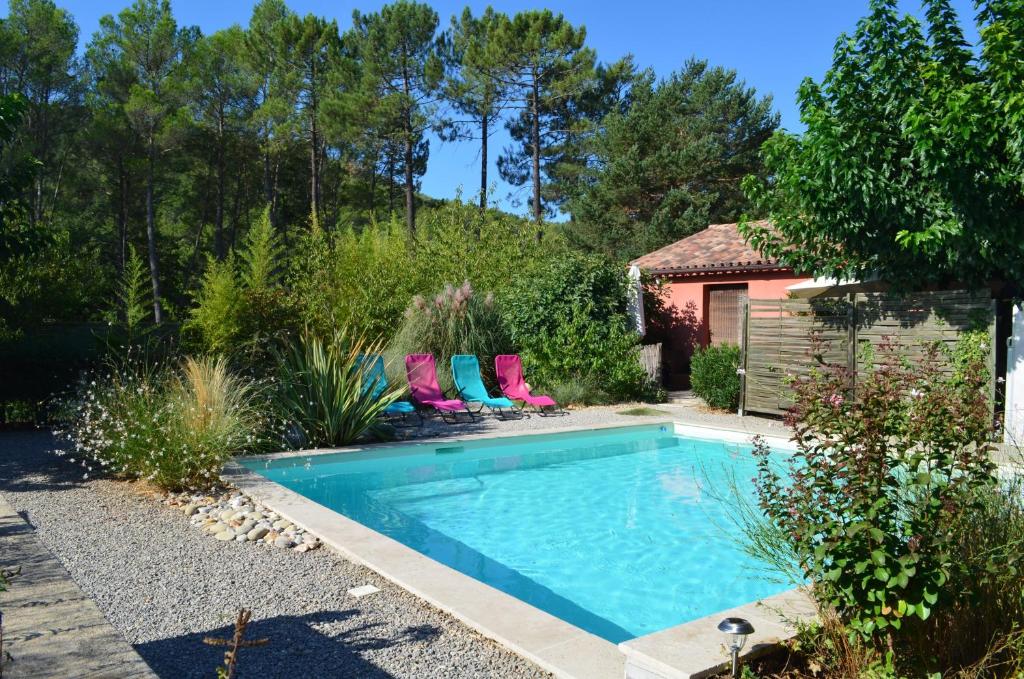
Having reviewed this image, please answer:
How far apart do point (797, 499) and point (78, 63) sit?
34.4 m

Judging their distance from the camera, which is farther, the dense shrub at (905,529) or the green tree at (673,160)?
the green tree at (673,160)

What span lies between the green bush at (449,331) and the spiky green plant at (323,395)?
414 centimetres

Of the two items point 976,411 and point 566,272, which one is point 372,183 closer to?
point 566,272

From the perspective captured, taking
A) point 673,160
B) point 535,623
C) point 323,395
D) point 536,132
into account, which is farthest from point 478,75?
point 535,623

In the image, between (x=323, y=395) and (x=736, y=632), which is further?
(x=323, y=395)

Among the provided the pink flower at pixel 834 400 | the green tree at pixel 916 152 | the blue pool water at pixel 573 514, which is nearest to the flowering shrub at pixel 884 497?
the pink flower at pixel 834 400

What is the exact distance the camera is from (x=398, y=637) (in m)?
3.95

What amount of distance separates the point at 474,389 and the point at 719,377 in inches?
163

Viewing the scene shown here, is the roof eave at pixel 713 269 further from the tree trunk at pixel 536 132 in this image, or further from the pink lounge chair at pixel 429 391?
the tree trunk at pixel 536 132

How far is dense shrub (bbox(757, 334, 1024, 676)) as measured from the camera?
2963mm

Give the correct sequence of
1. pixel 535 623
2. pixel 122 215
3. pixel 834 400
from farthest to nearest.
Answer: pixel 122 215 → pixel 535 623 → pixel 834 400

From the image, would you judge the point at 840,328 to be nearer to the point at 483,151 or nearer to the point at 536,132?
the point at 536,132

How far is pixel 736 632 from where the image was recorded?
9.71ft

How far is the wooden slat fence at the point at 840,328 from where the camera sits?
394 inches
